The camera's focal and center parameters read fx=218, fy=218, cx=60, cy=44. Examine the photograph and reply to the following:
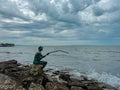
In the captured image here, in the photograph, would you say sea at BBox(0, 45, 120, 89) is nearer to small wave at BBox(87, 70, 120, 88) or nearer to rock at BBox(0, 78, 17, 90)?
small wave at BBox(87, 70, 120, 88)

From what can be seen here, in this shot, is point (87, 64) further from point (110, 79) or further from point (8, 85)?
point (8, 85)

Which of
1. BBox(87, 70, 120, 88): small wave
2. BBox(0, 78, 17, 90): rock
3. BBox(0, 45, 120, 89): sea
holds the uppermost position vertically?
BBox(0, 78, 17, 90): rock

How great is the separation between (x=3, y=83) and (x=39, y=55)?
3.89 metres

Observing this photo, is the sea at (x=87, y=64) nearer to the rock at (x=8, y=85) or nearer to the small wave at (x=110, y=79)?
the small wave at (x=110, y=79)

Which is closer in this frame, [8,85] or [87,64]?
[8,85]

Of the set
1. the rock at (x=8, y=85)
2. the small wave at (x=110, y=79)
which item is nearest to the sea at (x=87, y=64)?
the small wave at (x=110, y=79)

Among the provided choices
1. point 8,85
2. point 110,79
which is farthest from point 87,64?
point 8,85

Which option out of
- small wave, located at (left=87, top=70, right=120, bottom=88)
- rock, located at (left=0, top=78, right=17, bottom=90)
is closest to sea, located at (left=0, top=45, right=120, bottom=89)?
small wave, located at (left=87, top=70, right=120, bottom=88)

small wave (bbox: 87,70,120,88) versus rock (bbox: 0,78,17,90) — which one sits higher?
rock (bbox: 0,78,17,90)

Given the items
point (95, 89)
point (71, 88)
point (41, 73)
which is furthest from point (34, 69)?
point (95, 89)

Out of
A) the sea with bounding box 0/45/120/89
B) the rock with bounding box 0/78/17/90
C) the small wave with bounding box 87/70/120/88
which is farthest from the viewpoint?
the sea with bounding box 0/45/120/89

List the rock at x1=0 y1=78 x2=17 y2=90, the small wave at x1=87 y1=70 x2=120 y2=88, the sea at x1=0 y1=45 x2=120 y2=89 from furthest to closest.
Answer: the sea at x1=0 y1=45 x2=120 y2=89
the small wave at x1=87 y1=70 x2=120 y2=88
the rock at x1=0 y1=78 x2=17 y2=90

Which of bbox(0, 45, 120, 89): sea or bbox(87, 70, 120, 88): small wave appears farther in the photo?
bbox(0, 45, 120, 89): sea

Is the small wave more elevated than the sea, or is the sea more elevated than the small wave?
the small wave
